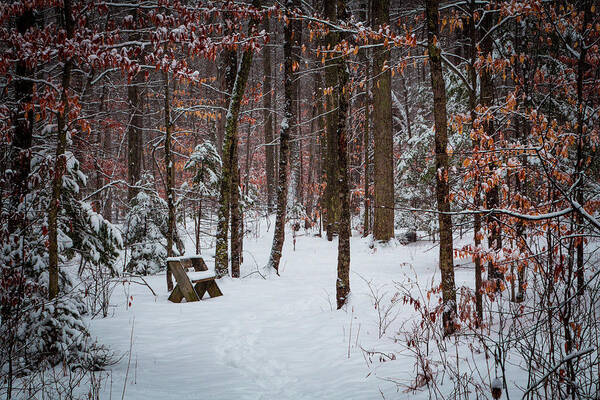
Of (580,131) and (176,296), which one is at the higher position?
(580,131)

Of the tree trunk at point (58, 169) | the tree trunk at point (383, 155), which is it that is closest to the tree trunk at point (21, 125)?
the tree trunk at point (58, 169)

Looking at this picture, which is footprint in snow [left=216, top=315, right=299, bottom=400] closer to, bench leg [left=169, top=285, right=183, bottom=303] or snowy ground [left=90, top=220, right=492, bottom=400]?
snowy ground [left=90, top=220, right=492, bottom=400]

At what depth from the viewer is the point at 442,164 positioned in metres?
4.97

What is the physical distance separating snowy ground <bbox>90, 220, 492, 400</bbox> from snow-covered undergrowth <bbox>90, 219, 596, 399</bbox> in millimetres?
16

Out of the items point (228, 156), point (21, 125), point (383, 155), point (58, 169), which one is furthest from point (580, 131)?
point (383, 155)

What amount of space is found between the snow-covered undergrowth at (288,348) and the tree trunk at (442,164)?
31 cm

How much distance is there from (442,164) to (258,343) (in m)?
3.86

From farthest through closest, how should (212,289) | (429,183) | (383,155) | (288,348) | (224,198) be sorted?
(383,155) → (224,198) → (212,289) → (429,183) → (288,348)

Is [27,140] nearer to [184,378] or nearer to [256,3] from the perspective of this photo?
[184,378]

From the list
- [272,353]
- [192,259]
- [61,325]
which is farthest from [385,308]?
[61,325]

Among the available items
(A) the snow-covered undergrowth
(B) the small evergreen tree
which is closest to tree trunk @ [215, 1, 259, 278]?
(A) the snow-covered undergrowth

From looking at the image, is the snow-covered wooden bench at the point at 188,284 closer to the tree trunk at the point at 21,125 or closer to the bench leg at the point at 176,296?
the bench leg at the point at 176,296

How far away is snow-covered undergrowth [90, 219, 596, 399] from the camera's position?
152 inches

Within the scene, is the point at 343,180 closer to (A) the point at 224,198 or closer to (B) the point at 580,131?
(B) the point at 580,131
